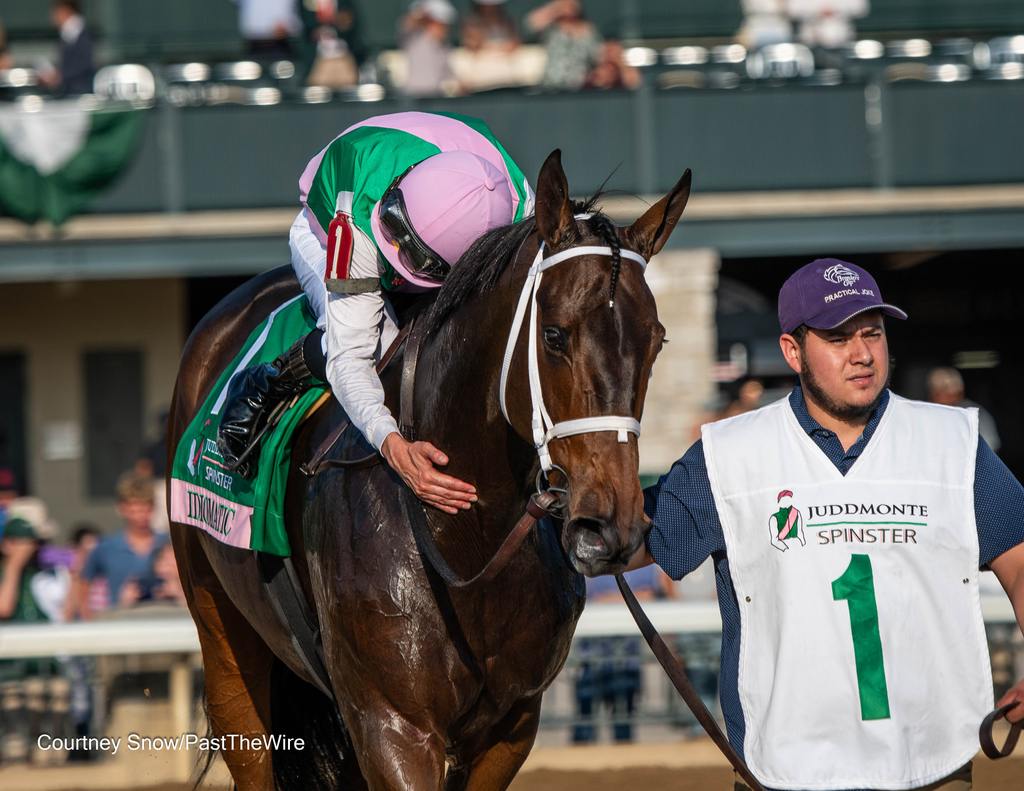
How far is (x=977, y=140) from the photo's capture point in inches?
442

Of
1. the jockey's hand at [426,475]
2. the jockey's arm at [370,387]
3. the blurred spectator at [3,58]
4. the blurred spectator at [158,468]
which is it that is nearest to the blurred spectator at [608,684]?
the blurred spectator at [158,468]

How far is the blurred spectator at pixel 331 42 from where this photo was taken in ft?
36.8

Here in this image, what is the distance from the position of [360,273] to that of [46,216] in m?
8.27

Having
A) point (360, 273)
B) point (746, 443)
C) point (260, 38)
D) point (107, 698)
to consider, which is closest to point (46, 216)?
point (260, 38)

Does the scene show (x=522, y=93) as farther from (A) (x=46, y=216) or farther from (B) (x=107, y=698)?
(B) (x=107, y=698)

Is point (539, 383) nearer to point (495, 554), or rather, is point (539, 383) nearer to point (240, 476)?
Result: point (495, 554)

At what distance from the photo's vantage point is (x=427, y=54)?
433 inches

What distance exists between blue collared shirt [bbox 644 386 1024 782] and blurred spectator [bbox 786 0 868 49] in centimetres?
895

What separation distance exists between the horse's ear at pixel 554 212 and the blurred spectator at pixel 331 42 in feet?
28.2

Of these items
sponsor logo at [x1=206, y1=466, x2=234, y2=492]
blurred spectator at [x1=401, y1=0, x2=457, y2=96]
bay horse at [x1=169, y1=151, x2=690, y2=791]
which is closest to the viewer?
bay horse at [x1=169, y1=151, x2=690, y2=791]

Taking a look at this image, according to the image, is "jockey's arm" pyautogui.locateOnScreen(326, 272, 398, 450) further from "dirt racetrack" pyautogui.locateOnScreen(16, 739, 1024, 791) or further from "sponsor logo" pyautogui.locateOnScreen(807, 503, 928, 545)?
"dirt racetrack" pyautogui.locateOnScreen(16, 739, 1024, 791)

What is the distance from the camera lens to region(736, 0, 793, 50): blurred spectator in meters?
11.3

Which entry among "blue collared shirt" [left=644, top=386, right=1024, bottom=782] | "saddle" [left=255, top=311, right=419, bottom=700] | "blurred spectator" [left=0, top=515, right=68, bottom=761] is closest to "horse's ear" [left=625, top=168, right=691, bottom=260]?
"blue collared shirt" [left=644, top=386, right=1024, bottom=782]

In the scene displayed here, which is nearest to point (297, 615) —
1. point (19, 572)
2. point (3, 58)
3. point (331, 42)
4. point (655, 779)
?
point (655, 779)
